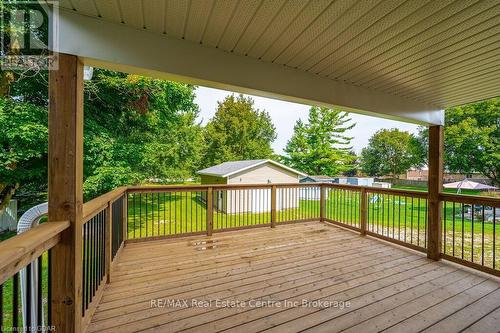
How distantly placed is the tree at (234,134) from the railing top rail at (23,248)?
18.1m

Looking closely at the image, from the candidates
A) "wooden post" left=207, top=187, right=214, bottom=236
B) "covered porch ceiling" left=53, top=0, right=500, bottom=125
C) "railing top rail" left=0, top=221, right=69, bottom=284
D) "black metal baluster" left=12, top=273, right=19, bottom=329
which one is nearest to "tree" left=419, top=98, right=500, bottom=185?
"covered porch ceiling" left=53, top=0, right=500, bottom=125

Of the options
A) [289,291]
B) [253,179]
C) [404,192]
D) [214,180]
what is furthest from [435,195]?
[214,180]

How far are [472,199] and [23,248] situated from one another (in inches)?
174

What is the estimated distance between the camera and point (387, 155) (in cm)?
3152

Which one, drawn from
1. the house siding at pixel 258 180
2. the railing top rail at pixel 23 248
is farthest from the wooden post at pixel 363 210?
the house siding at pixel 258 180

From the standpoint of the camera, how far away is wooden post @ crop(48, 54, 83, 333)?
1.64 meters

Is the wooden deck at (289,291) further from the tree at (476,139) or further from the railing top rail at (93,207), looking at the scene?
the tree at (476,139)

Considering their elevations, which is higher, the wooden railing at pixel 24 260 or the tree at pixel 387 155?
the tree at pixel 387 155

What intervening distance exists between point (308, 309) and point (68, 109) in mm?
2607

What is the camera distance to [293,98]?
2777 millimetres

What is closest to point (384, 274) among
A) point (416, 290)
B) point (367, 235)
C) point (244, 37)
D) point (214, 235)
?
point (416, 290)

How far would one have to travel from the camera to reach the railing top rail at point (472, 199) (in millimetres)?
2867

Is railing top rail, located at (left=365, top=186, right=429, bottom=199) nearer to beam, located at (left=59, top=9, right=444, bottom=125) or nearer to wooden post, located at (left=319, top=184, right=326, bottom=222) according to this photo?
wooden post, located at (left=319, top=184, right=326, bottom=222)

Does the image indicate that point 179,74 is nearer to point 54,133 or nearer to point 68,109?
point 68,109
